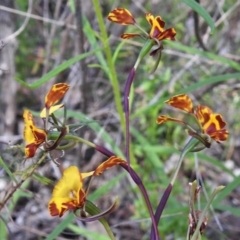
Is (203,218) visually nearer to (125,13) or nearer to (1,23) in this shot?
(125,13)

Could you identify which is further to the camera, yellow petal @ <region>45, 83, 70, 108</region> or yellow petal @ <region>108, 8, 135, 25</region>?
yellow petal @ <region>108, 8, 135, 25</region>

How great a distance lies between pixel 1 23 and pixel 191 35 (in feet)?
3.11

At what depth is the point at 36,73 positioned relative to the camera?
2797 millimetres

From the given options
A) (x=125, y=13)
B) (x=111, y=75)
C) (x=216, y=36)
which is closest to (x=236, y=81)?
(x=216, y=36)

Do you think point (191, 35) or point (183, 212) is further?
point (191, 35)

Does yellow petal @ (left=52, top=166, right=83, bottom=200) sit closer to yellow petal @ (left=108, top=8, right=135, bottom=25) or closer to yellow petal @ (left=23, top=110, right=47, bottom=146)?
yellow petal @ (left=23, top=110, right=47, bottom=146)

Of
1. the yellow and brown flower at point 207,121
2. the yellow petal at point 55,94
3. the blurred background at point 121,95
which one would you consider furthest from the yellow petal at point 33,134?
the blurred background at point 121,95

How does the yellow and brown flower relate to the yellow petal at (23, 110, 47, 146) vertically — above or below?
above

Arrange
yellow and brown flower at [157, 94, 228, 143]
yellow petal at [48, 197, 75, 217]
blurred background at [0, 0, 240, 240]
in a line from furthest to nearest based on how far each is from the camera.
Result: blurred background at [0, 0, 240, 240], yellow and brown flower at [157, 94, 228, 143], yellow petal at [48, 197, 75, 217]

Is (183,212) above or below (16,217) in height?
above

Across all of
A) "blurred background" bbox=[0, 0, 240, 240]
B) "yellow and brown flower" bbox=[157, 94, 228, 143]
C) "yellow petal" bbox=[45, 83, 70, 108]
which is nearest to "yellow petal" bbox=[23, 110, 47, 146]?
"yellow petal" bbox=[45, 83, 70, 108]

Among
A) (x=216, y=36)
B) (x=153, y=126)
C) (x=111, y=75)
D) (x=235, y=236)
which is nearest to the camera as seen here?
(x=111, y=75)

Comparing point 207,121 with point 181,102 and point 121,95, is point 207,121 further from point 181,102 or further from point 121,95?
point 121,95

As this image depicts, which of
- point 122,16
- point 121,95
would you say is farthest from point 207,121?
point 121,95
